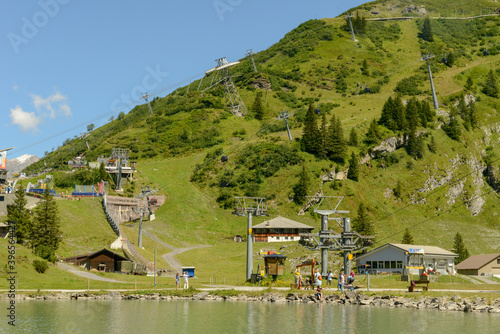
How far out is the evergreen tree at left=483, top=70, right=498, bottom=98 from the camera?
16700 centimetres

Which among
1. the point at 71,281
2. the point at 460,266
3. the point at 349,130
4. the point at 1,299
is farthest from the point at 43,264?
the point at 349,130

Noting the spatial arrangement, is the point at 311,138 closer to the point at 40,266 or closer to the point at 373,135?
the point at 373,135

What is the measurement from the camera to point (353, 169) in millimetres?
124438

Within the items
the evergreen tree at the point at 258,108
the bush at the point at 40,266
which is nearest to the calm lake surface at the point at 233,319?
the bush at the point at 40,266

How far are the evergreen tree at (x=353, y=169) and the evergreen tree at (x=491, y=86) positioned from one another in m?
66.2

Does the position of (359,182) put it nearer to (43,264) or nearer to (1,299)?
(43,264)

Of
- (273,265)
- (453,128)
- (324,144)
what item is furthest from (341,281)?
(453,128)

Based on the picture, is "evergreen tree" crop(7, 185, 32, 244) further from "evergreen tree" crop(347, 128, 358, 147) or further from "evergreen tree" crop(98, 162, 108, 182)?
"evergreen tree" crop(347, 128, 358, 147)

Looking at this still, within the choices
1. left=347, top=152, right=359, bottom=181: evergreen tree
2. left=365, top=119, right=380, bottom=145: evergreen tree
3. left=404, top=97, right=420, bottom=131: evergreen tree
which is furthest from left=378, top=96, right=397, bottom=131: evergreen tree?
left=347, top=152, right=359, bottom=181: evergreen tree

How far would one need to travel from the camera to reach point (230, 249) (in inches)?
3723

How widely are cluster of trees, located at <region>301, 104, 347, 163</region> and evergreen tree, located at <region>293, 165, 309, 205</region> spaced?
565 inches

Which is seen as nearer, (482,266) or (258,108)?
(482,266)

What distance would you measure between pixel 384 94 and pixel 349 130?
46448 mm

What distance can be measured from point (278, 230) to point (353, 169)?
96.3 ft
